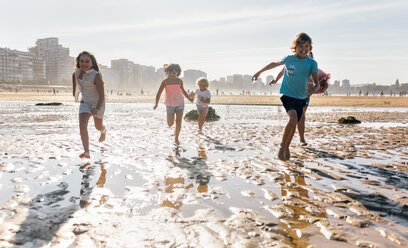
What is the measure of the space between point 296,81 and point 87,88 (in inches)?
146

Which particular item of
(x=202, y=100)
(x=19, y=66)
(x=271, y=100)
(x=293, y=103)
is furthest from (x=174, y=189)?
(x=19, y=66)

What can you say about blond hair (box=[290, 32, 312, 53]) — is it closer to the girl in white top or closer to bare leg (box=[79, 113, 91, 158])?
bare leg (box=[79, 113, 91, 158])

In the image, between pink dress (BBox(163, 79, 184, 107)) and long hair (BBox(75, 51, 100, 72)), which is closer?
long hair (BBox(75, 51, 100, 72))

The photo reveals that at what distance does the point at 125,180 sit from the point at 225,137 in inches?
187

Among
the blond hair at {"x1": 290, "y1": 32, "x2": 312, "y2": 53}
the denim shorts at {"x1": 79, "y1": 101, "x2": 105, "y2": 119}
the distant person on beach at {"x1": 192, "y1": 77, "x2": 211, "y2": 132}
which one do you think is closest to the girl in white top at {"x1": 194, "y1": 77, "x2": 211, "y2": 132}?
the distant person on beach at {"x1": 192, "y1": 77, "x2": 211, "y2": 132}

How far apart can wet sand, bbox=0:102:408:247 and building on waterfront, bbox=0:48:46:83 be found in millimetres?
195153

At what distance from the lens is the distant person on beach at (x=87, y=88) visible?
5250 mm

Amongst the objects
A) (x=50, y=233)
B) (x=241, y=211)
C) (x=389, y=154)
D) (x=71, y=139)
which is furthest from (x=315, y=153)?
(x=71, y=139)

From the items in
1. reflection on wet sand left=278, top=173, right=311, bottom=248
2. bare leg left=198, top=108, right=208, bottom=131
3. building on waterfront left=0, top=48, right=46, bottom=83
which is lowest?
reflection on wet sand left=278, top=173, right=311, bottom=248

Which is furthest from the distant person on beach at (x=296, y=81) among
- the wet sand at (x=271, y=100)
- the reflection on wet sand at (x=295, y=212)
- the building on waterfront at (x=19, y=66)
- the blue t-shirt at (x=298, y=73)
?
the building on waterfront at (x=19, y=66)

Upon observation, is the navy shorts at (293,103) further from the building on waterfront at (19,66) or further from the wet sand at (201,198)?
the building on waterfront at (19,66)

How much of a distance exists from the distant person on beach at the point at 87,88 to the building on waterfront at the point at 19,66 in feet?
637

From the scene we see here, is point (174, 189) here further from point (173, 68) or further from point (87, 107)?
point (173, 68)

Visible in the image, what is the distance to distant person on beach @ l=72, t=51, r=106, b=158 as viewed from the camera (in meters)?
5.25
